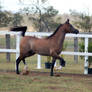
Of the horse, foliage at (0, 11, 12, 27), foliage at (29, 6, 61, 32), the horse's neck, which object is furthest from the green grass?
foliage at (29, 6, 61, 32)

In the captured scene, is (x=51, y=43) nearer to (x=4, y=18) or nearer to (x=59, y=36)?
(x=59, y=36)

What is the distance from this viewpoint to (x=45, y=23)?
23.3 m

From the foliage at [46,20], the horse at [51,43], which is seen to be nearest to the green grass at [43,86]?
the horse at [51,43]

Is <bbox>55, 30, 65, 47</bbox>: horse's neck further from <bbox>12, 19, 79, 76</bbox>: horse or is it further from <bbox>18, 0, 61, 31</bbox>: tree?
<bbox>18, 0, 61, 31</bbox>: tree

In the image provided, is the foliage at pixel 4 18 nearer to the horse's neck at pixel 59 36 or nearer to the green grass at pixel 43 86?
the horse's neck at pixel 59 36

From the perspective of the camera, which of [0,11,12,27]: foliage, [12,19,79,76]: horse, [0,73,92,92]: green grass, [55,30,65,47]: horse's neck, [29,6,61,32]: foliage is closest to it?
[0,73,92,92]: green grass

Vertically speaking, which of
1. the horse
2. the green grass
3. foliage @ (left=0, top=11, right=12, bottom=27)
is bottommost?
the green grass

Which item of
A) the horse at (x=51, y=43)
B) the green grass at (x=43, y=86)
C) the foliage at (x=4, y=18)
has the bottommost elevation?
the green grass at (x=43, y=86)

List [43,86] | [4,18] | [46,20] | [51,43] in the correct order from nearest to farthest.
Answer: [43,86] < [51,43] < [4,18] < [46,20]

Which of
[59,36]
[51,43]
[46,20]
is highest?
[46,20]

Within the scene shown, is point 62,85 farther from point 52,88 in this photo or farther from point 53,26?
point 53,26

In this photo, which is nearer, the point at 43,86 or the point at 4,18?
the point at 43,86

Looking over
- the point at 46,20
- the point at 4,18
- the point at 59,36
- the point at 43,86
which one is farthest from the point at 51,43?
the point at 46,20

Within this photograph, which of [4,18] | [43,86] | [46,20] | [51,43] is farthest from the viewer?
[46,20]
